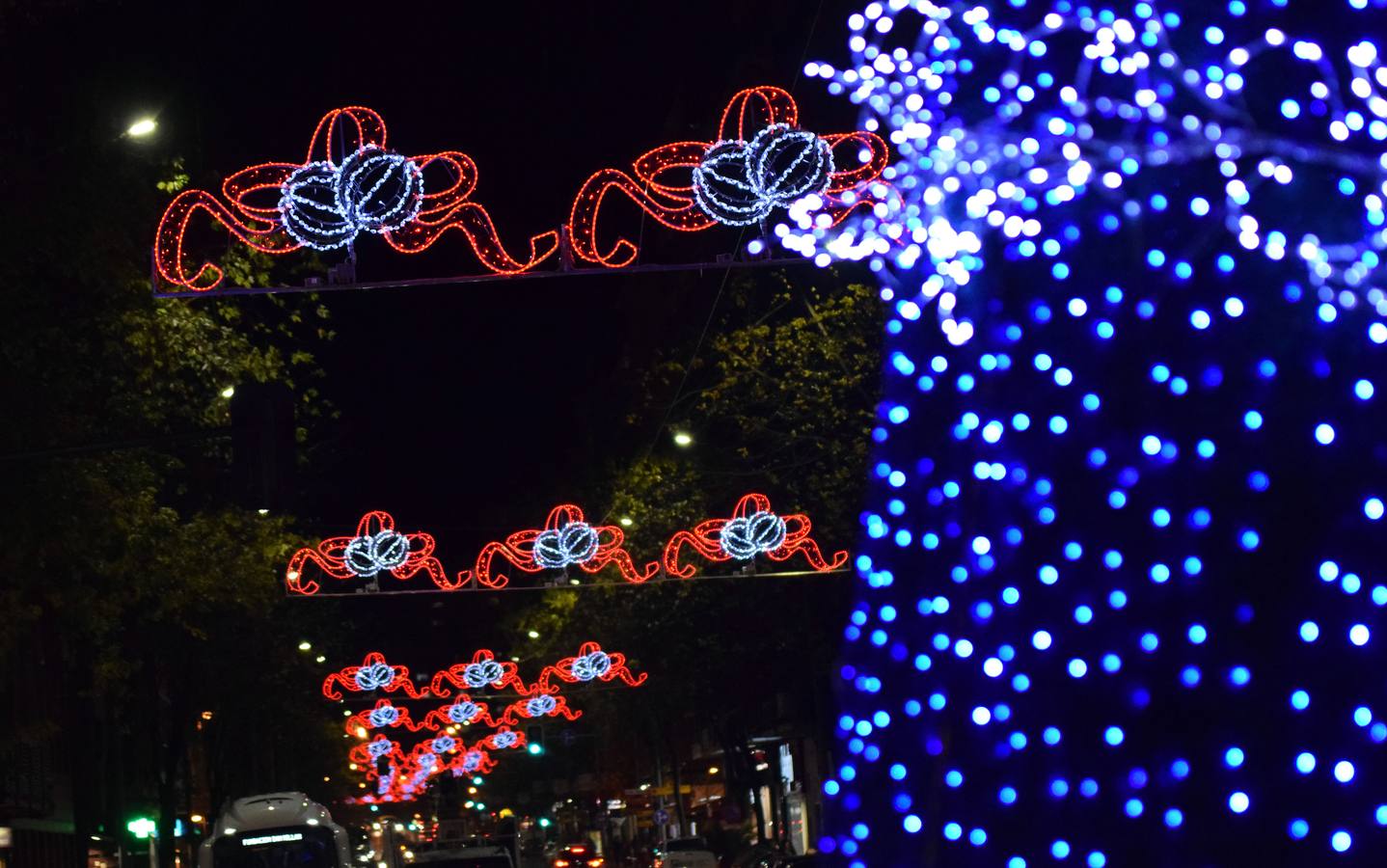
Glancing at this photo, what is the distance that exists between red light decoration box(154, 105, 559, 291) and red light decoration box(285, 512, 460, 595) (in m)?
11.3

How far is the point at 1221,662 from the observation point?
11.6 ft

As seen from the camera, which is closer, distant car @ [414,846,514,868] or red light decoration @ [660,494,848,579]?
red light decoration @ [660,494,848,579]

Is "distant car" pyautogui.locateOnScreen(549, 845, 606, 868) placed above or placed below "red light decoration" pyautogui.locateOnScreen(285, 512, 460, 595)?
below

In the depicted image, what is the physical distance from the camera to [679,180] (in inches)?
500

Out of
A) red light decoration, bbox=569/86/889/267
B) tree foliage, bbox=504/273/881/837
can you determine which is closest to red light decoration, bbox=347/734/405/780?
tree foliage, bbox=504/273/881/837

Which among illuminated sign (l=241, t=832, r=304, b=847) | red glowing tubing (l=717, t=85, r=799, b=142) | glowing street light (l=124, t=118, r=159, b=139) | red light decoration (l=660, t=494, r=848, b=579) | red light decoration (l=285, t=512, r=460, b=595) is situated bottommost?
illuminated sign (l=241, t=832, r=304, b=847)

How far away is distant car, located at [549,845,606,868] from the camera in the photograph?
53.4 metres

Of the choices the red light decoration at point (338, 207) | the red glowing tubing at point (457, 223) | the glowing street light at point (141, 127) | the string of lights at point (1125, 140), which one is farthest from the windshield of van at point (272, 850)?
the string of lights at point (1125, 140)

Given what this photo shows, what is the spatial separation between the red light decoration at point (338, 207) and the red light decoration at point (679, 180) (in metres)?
0.31

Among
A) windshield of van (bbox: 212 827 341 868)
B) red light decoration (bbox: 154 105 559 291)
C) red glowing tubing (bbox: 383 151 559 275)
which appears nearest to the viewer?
red light decoration (bbox: 154 105 559 291)

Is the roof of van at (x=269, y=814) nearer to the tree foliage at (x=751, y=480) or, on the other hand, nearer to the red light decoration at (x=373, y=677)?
the red light decoration at (x=373, y=677)

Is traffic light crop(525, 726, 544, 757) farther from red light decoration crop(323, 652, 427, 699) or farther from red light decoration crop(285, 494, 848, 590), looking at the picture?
red light decoration crop(285, 494, 848, 590)

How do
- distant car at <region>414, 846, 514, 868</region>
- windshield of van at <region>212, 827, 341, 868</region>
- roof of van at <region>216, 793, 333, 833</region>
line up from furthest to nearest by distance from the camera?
roof of van at <region>216, 793, 333, 833</region> → windshield of van at <region>212, 827, 341, 868</region> → distant car at <region>414, 846, 514, 868</region>

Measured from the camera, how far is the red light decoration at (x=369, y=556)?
23.9 meters
